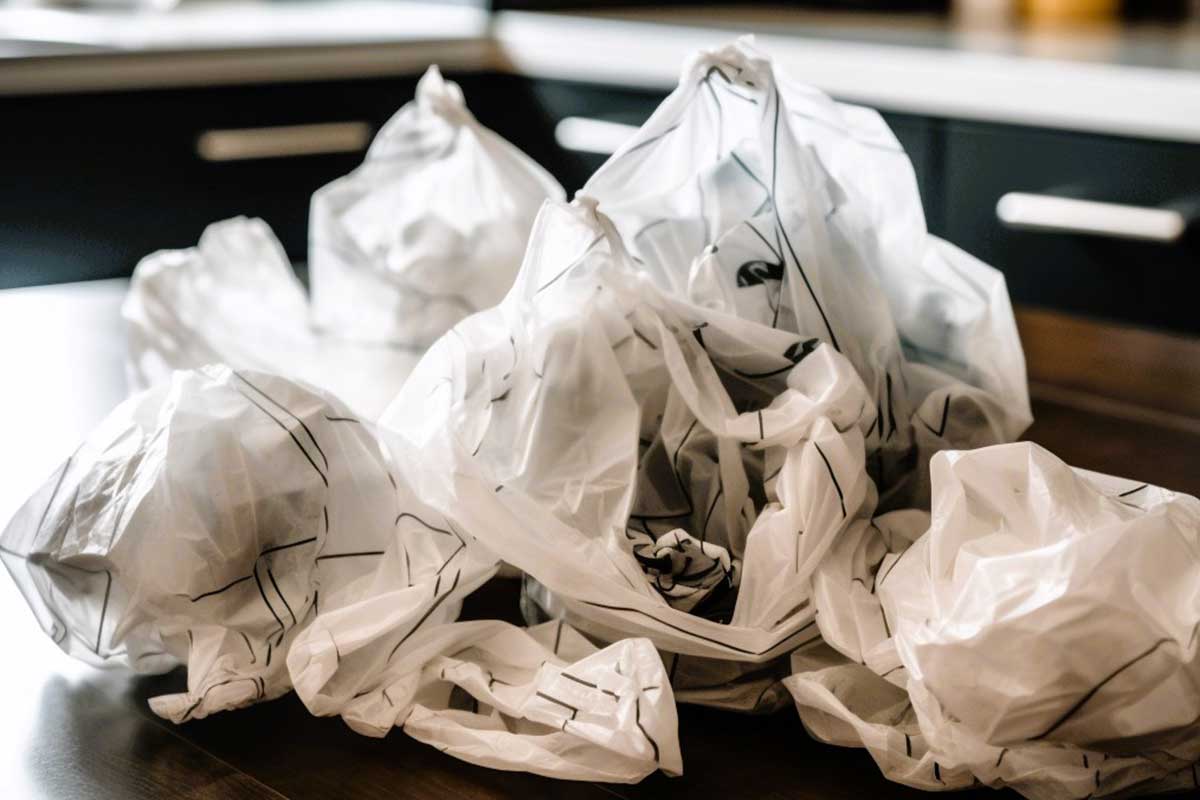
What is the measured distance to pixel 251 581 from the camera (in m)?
0.65

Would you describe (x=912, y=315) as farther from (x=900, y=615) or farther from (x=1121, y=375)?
(x=1121, y=375)

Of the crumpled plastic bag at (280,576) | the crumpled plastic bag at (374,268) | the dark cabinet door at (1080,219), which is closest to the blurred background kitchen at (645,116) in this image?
the dark cabinet door at (1080,219)

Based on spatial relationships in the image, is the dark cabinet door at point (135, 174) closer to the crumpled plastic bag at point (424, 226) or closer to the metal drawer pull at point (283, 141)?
the metal drawer pull at point (283, 141)

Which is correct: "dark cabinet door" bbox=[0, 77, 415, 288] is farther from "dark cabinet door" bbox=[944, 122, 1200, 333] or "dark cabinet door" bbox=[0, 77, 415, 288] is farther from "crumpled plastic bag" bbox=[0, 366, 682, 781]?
"crumpled plastic bag" bbox=[0, 366, 682, 781]

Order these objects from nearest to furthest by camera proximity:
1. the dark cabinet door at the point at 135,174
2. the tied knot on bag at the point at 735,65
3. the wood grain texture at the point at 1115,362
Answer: the tied knot on bag at the point at 735,65 < the wood grain texture at the point at 1115,362 < the dark cabinet door at the point at 135,174

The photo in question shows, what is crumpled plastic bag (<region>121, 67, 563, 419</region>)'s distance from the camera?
1.14 meters

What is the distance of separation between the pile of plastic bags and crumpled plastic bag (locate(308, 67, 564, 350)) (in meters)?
0.42

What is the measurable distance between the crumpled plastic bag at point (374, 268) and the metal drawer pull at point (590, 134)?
1.74 feet

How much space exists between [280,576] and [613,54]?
1227 millimetres

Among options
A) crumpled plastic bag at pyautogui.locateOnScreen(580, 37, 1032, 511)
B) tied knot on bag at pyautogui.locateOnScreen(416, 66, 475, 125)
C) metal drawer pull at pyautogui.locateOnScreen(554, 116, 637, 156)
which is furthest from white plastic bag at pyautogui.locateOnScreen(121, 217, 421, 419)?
metal drawer pull at pyautogui.locateOnScreen(554, 116, 637, 156)

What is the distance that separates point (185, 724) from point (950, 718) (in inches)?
12.9

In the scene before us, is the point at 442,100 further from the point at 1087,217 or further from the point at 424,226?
the point at 1087,217

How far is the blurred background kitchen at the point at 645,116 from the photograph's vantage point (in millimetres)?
1234

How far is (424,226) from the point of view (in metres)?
1.19
